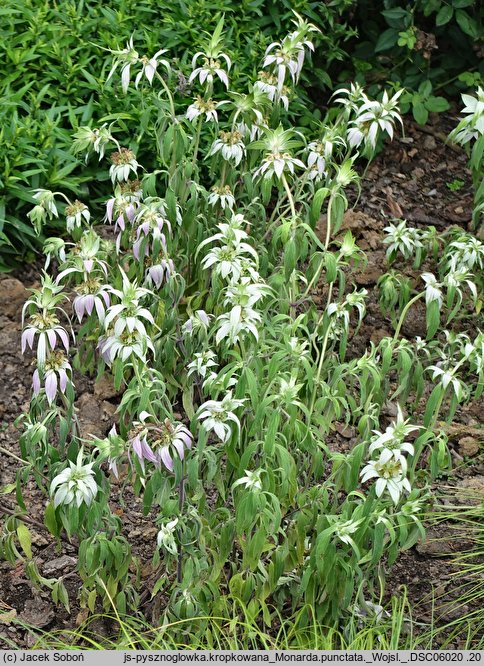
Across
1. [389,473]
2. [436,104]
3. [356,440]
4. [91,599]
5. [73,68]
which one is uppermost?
[389,473]

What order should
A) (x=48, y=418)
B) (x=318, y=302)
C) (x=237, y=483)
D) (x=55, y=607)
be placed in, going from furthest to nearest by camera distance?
(x=318, y=302), (x=55, y=607), (x=48, y=418), (x=237, y=483)

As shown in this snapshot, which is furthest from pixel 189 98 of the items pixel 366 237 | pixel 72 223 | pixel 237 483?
pixel 237 483

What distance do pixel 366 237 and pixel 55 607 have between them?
2.33 metres

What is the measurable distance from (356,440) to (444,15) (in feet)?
9.02

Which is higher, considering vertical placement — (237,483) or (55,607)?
(237,483)

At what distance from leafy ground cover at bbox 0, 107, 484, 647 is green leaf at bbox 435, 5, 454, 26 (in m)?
0.57

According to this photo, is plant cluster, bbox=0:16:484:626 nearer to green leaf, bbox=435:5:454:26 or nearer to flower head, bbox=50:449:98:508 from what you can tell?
flower head, bbox=50:449:98:508

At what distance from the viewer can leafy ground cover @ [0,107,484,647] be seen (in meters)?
3.49

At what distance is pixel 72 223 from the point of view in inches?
147

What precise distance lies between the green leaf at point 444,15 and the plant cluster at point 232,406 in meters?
1.67

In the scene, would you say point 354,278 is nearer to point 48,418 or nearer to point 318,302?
point 318,302

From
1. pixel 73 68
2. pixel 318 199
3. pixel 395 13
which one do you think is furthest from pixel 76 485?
pixel 395 13

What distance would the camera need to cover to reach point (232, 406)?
2.92 m

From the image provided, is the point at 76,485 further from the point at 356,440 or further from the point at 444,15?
the point at 444,15
